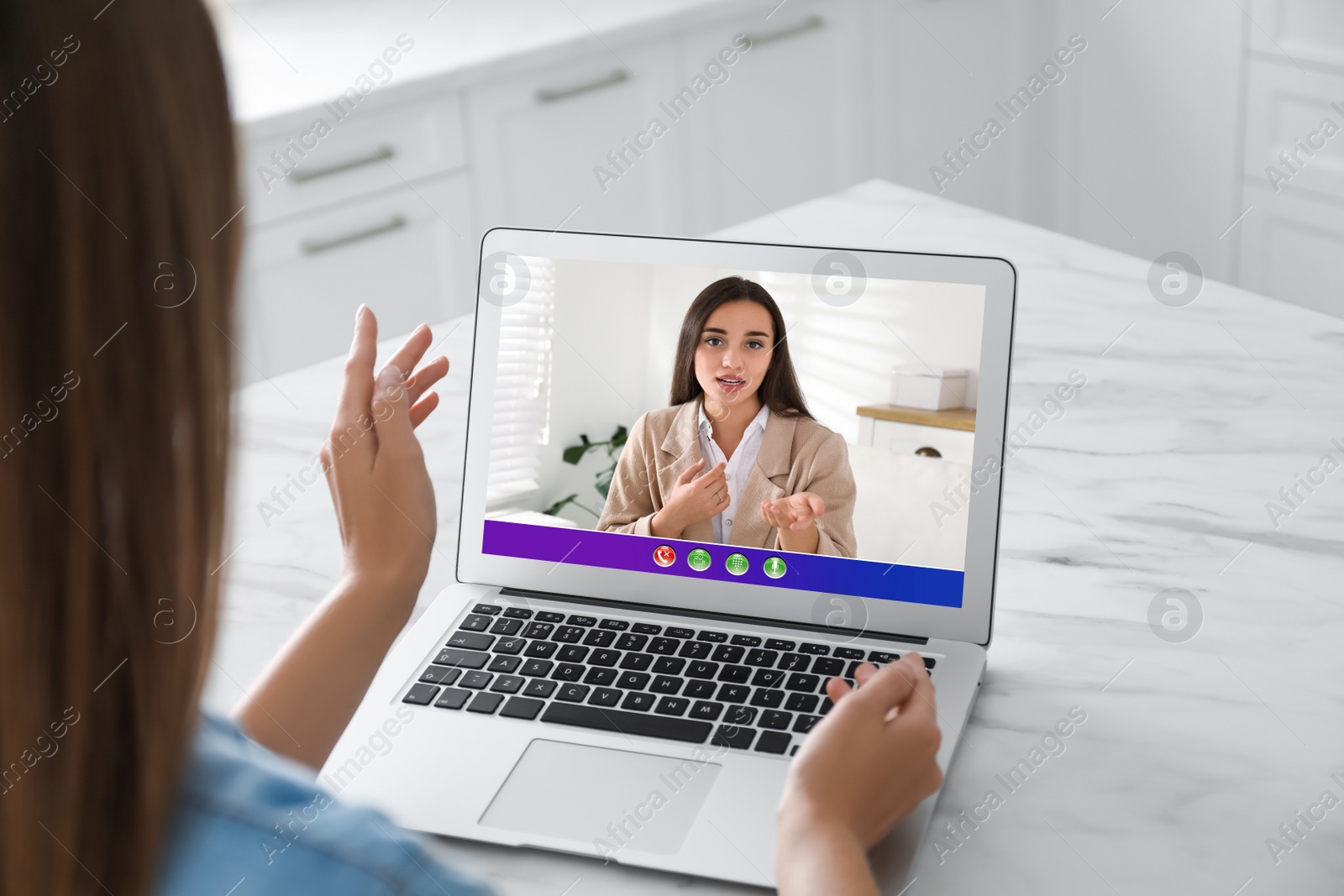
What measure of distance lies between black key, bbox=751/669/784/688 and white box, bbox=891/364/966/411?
22cm

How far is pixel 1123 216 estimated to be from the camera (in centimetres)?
344

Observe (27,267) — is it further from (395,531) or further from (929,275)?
(929,275)

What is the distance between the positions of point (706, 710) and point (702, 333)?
30 cm

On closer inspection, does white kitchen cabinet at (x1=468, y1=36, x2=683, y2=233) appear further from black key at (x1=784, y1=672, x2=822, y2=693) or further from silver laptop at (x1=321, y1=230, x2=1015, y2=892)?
black key at (x1=784, y1=672, x2=822, y2=693)

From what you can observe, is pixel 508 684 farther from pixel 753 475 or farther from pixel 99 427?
pixel 99 427

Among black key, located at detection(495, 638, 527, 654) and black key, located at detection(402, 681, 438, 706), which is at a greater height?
black key, located at detection(495, 638, 527, 654)

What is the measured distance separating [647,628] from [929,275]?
0.34 m

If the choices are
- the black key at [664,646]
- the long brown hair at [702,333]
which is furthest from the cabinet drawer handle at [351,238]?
the black key at [664,646]

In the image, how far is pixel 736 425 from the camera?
87 cm

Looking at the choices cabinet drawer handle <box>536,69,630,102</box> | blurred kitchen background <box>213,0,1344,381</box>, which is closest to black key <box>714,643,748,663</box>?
blurred kitchen background <box>213,0,1344,381</box>

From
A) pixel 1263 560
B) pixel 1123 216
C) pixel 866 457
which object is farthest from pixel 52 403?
pixel 1123 216

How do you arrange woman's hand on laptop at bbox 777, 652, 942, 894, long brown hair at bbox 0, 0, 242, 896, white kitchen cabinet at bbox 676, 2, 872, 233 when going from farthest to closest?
1. white kitchen cabinet at bbox 676, 2, 872, 233
2. woman's hand on laptop at bbox 777, 652, 942, 894
3. long brown hair at bbox 0, 0, 242, 896

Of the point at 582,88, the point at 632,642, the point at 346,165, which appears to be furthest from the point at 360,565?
the point at 582,88

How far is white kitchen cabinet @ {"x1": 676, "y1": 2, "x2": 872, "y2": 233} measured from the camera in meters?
2.97
